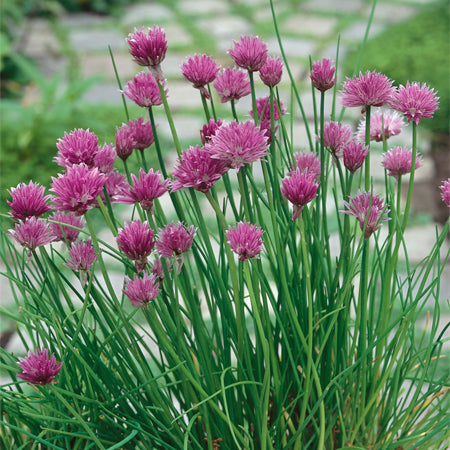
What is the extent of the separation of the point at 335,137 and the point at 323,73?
0.09 metres

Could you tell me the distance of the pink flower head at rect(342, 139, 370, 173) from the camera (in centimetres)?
91

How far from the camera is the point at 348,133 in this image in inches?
38.5

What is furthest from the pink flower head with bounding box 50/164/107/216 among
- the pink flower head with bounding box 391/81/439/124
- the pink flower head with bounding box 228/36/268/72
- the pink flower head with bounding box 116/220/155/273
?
the pink flower head with bounding box 391/81/439/124

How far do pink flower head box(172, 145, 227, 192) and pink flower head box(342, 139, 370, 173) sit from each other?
0.72ft

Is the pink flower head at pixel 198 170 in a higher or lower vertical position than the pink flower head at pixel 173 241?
higher

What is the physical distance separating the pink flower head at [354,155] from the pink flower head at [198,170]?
22cm

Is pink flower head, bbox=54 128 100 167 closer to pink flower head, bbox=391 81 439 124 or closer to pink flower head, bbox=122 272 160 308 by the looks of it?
pink flower head, bbox=122 272 160 308

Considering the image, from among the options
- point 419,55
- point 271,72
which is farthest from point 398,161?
point 419,55

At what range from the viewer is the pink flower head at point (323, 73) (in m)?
0.94

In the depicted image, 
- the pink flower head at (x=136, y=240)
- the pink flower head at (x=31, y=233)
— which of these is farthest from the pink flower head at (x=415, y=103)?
the pink flower head at (x=31, y=233)

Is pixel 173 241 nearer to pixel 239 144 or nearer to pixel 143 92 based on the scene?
pixel 239 144

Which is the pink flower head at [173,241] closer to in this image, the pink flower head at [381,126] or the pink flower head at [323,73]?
the pink flower head at [323,73]

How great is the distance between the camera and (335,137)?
0.97 meters

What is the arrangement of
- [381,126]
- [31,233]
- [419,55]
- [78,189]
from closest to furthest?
[78,189], [31,233], [381,126], [419,55]
